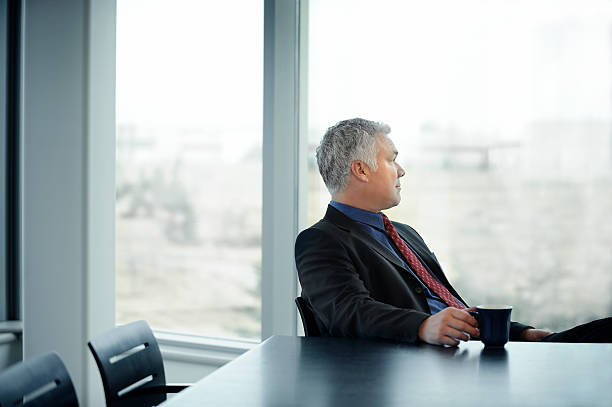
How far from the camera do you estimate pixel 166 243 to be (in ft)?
10.9

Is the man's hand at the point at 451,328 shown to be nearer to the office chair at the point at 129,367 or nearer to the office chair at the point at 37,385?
the office chair at the point at 129,367

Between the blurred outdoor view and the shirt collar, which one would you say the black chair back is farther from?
the blurred outdoor view

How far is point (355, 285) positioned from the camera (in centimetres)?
178

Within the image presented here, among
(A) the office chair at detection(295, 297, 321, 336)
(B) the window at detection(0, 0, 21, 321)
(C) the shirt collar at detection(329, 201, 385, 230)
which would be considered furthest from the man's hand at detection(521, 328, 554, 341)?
(B) the window at detection(0, 0, 21, 321)

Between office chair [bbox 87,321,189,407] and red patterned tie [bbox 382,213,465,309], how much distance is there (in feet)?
2.75

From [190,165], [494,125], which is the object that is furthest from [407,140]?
[190,165]

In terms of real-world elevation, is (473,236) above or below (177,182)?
below

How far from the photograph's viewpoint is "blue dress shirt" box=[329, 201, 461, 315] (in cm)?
210

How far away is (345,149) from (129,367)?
3.08 feet

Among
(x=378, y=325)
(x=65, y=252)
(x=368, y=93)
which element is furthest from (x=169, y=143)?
(x=378, y=325)

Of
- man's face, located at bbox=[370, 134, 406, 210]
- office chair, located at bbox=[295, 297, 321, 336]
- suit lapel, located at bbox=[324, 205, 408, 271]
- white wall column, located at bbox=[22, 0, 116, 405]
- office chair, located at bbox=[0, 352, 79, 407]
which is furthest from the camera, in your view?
white wall column, located at bbox=[22, 0, 116, 405]

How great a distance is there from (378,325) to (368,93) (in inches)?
56.7

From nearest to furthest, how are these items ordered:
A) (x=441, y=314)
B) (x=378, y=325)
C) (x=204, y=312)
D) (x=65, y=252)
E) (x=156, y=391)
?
(x=441, y=314) < (x=378, y=325) < (x=156, y=391) < (x=65, y=252) < (x=204, y=312)

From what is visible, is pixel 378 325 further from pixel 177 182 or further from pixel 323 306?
pixel 177 182
